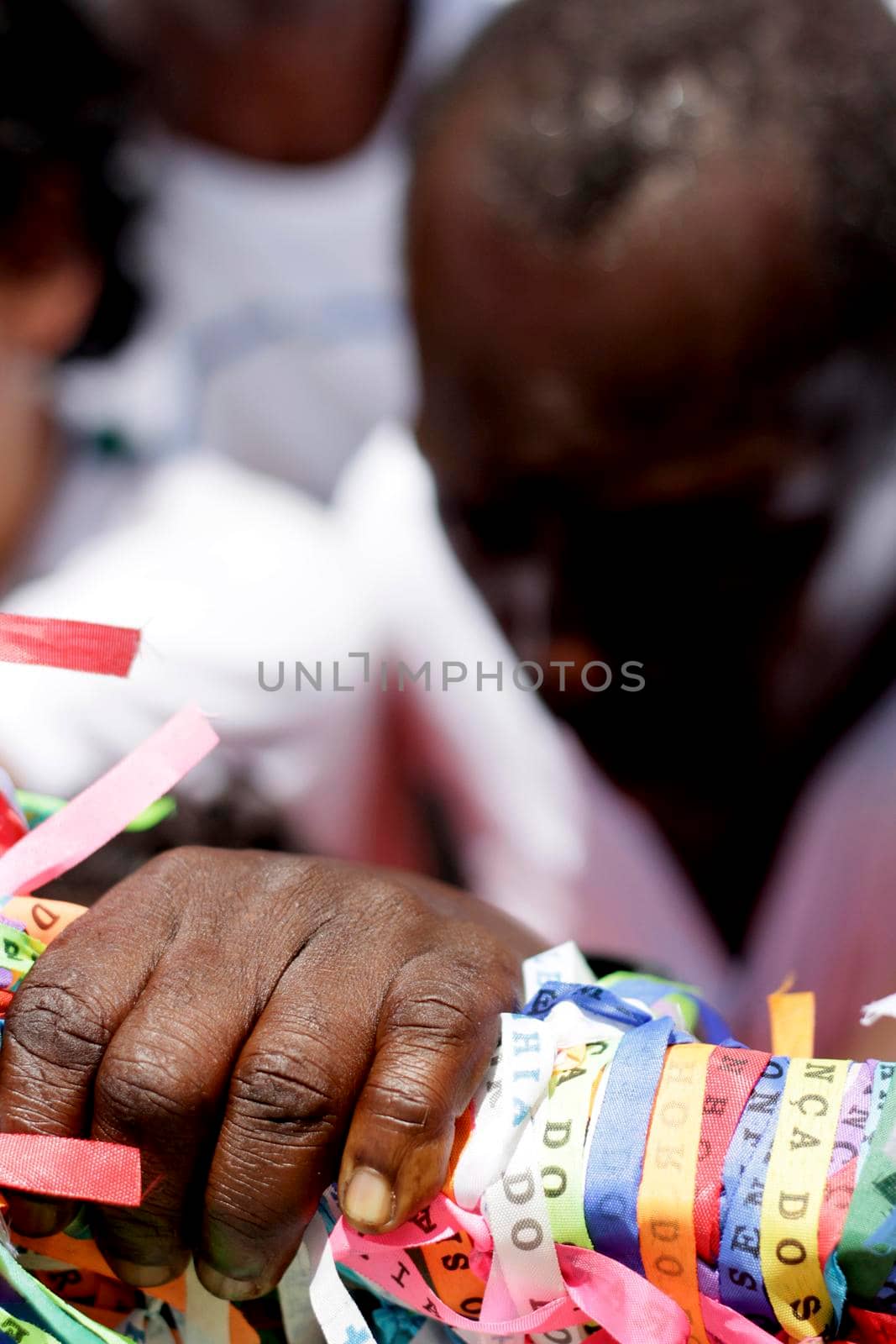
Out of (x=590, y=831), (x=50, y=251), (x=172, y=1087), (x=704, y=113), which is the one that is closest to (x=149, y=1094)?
(x=172, y=1087)

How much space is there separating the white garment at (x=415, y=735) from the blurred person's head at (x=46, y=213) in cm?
20

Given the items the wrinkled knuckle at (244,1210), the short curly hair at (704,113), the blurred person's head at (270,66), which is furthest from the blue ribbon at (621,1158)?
the blurred person's head at (270,66)

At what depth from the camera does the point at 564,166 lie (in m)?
0.97

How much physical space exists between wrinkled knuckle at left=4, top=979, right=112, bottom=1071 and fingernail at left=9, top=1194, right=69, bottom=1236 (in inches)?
2.0

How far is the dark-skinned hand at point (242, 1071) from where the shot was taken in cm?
43

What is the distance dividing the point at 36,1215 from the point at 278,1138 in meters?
0.10

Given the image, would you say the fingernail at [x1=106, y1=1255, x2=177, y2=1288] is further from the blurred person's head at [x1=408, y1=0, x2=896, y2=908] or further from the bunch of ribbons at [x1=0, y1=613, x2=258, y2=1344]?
the blurred person's head at [x1=408, y1=0, x2=896, y2=908]

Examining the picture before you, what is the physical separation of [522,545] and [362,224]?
0.92 m

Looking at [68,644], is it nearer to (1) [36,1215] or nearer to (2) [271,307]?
(1) [36,1215]

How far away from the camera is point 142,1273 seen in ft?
1.48

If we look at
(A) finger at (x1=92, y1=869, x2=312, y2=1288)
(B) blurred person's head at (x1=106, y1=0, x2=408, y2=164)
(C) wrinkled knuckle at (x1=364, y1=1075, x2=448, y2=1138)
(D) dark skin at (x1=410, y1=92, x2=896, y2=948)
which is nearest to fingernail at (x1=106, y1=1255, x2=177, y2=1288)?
(A) finger at (x1=92, y1=869, x2=312, y2=1288)

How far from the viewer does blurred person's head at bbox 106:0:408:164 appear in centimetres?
165

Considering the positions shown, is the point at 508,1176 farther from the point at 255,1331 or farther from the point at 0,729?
the point at 0,729

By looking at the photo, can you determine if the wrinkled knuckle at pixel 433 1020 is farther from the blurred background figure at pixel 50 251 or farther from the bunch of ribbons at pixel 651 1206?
the blurred background figure at pixel 50 251
